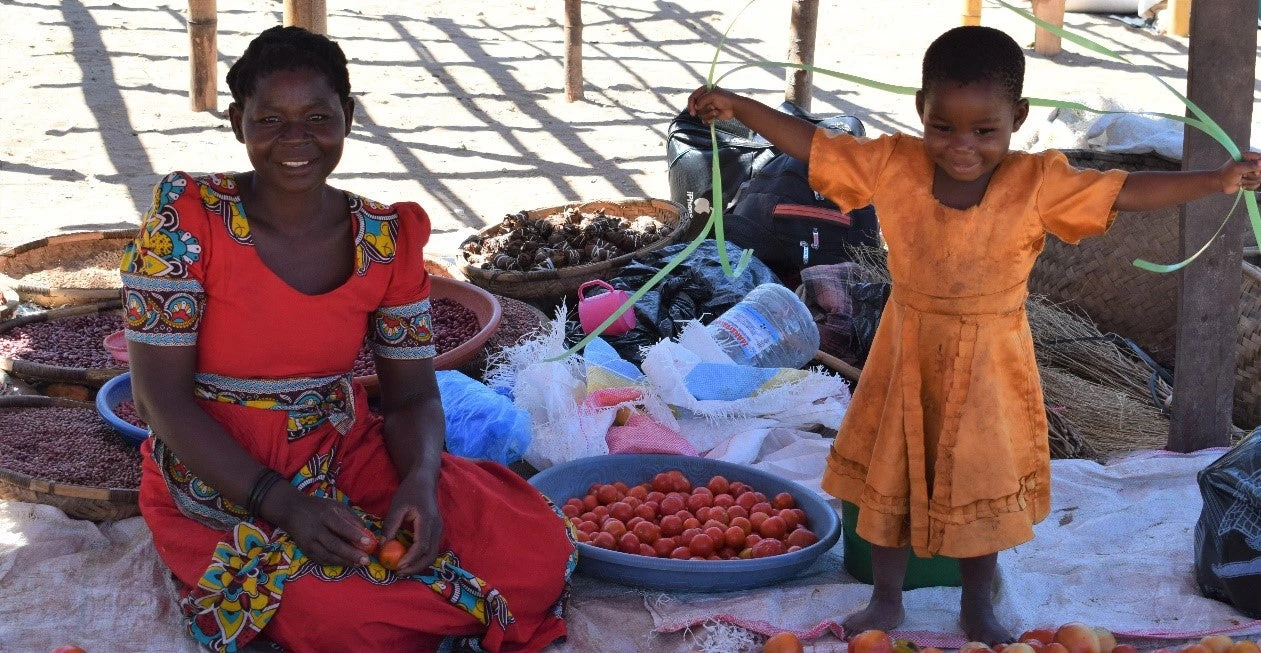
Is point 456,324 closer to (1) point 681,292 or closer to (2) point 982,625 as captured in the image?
(1) point 681,292

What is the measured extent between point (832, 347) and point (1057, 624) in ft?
5.47

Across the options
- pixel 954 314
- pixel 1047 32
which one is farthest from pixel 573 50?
pixel 954 314

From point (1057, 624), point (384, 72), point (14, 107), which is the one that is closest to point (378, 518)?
point (1057, 624)

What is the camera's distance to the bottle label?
3631 millimetres

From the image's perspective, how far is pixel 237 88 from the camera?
86.4 inches

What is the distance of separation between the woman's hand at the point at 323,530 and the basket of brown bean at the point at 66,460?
76cm

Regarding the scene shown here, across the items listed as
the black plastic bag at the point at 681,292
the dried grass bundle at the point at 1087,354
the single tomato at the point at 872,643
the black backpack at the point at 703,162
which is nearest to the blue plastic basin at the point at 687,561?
the single tomato at the point at 872,643

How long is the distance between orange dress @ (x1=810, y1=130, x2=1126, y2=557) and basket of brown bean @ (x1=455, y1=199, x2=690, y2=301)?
209cm

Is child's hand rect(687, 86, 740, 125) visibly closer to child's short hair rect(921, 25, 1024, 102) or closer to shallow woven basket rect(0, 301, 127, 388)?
child's short hair rect(921, 25, 1024, 102)

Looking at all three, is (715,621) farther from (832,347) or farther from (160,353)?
(832,347)

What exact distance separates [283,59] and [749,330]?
1861 mm

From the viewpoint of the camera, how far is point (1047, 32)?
30.6 feet

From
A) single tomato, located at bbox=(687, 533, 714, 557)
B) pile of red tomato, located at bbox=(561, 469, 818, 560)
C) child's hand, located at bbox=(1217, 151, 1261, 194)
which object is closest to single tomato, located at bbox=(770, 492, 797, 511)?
pile of red tomato, located at bbox=(561, 469, 818, 560)

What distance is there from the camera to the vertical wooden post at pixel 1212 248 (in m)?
2.79
